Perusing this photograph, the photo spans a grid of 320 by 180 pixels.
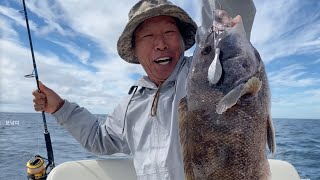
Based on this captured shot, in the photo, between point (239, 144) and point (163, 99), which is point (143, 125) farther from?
point (239, 144)

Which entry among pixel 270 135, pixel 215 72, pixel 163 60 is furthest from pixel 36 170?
pixel 270 135

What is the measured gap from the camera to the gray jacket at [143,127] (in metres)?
2.99

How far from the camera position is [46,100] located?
393 cm

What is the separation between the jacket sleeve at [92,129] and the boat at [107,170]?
0.74 feet

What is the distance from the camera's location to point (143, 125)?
10.8 ft

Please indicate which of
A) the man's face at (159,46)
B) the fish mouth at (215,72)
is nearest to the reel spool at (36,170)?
the man's face at (159,46)

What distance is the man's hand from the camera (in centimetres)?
388

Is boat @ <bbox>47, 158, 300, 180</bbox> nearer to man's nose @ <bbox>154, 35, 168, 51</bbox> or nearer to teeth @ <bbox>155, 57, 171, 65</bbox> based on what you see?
teeth @ <bbox>155, 57, 171, 65</bbox>

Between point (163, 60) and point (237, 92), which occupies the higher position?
point (163, 60)

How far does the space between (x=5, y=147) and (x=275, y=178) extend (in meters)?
13.2

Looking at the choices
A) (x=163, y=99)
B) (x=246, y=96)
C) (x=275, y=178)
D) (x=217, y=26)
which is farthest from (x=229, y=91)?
(x=275, y=178)

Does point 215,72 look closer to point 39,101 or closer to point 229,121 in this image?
point 229,121

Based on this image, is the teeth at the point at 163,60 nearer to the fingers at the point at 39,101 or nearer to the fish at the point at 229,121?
the fish at the point at 229,121

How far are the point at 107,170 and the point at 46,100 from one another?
3.58 ft
